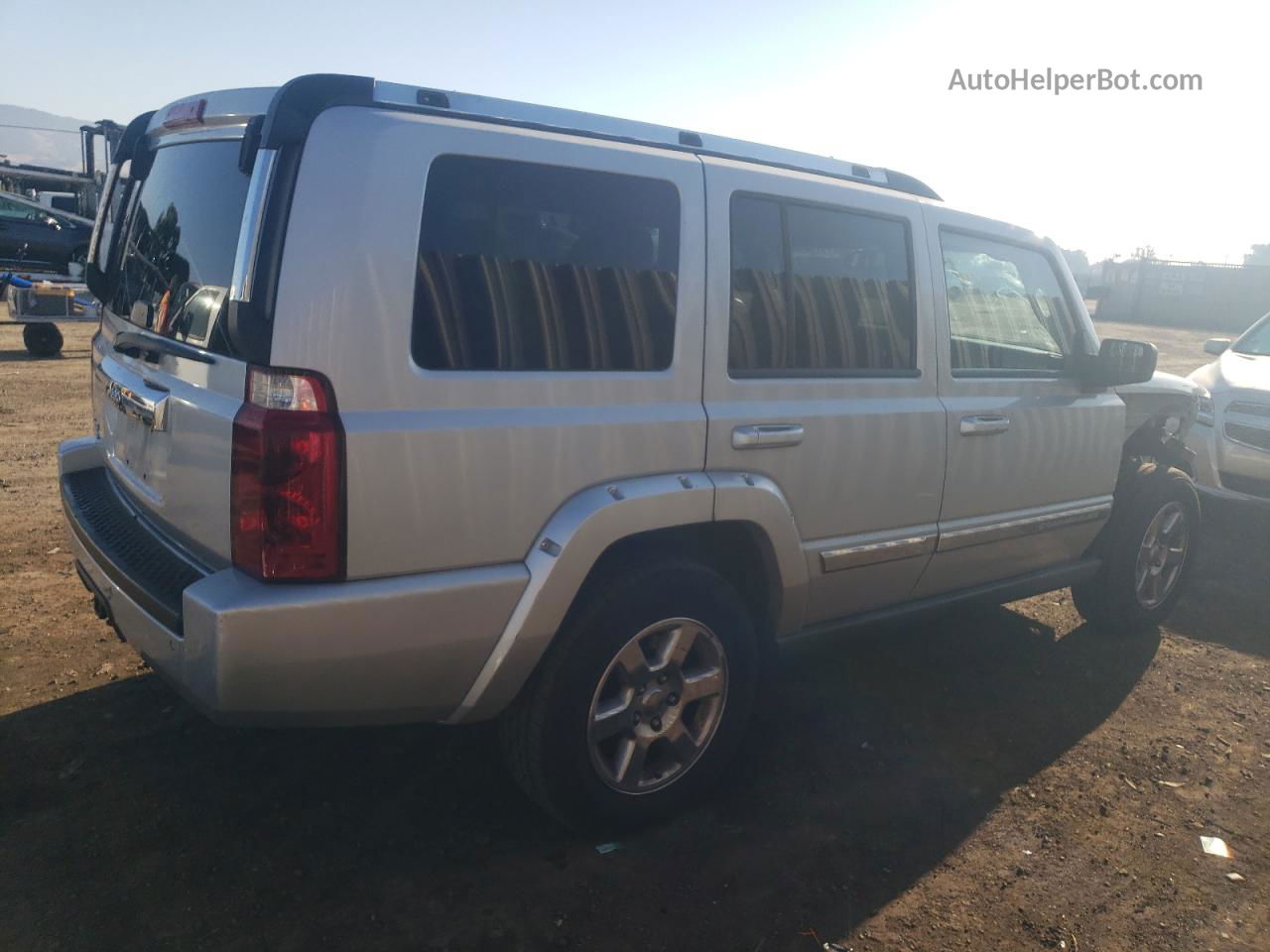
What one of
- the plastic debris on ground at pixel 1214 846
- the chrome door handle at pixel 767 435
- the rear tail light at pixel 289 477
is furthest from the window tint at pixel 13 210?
the plastic debris on ground at pixel 1214 846

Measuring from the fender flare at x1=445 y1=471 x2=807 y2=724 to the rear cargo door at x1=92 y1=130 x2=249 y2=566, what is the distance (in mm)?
766

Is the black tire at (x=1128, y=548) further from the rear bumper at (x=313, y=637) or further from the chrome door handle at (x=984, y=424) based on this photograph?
the rear bumper at (x=313, y=637)

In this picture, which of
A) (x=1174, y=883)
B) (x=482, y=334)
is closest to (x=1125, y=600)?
(x=1174, y=883)

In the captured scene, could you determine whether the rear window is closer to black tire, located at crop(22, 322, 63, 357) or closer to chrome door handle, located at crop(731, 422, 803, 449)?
chrome door handle, located at crop(731, 422, 803, 449)

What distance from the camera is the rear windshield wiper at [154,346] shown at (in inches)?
102

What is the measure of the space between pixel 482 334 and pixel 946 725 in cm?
257

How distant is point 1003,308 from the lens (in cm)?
414

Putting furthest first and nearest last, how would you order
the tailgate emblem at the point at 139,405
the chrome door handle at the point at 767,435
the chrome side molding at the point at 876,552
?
1. the chrome side molding at the point at 876,552
2. the chrome door handle at the point at 767,435
3. the tailgate emblem at the point at 139,405

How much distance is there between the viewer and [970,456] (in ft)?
12.7

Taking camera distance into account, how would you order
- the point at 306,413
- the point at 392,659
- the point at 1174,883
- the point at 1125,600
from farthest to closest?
the point at 1125,600 < the point at 1174,883 < the point at 392,659 < the point at 306,413

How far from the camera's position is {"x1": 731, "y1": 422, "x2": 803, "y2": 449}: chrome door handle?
10.1ft

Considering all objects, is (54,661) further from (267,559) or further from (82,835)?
(267,559)

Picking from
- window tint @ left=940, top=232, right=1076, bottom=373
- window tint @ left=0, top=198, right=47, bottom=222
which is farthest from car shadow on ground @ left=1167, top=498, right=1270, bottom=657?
window tint @ left=0, top=198, right=47, bottom=222

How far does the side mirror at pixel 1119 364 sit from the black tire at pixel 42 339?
1207 cm
